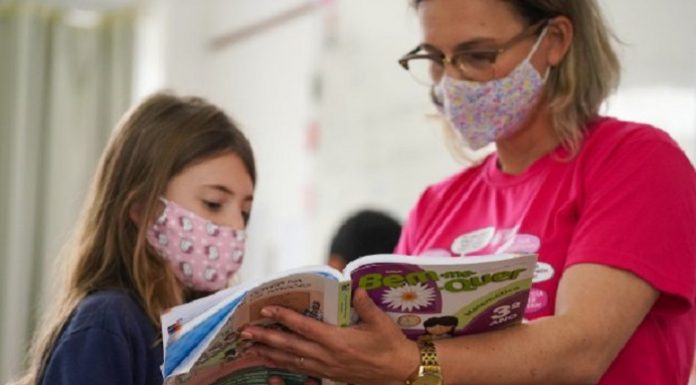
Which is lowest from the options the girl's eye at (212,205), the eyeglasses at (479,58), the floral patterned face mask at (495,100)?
the girl's eye at (212,205)

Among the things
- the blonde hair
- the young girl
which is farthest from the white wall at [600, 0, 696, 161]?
the young girl

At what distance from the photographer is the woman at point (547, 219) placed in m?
1.18

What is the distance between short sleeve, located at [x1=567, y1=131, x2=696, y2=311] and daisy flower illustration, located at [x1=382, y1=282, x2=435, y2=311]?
26 centimetres

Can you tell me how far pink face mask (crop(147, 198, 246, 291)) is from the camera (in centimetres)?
155

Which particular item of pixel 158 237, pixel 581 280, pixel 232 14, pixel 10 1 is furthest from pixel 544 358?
pixel 10 1

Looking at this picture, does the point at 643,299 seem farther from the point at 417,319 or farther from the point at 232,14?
the point at 232,14

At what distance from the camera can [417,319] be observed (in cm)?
118

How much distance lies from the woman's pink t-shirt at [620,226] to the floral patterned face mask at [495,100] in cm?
8

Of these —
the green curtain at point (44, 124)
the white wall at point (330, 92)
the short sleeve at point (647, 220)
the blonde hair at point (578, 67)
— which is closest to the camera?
the short sleeve at point (647, 220)

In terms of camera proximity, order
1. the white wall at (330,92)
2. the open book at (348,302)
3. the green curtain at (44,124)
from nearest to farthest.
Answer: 1. the open book at (348,302)
2. the white wall at (330,92)
3. the green curtain at (44,124)

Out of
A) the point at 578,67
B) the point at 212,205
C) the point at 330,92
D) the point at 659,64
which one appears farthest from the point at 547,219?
the point at 330,92

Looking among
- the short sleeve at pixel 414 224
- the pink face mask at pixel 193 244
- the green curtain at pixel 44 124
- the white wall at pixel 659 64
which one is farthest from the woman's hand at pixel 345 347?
the green curtain at pixel 44 124

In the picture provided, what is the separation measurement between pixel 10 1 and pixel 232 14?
3.27ft

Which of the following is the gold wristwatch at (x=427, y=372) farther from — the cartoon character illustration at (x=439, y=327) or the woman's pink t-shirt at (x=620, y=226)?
the woman's pink t-shirt at (x=620, y=226)
